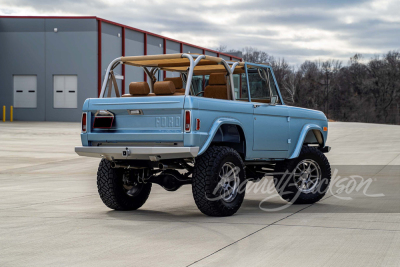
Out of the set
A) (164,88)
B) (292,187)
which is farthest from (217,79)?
(292,187)

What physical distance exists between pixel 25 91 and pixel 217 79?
128 ft

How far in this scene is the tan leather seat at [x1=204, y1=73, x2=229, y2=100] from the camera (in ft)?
28.0

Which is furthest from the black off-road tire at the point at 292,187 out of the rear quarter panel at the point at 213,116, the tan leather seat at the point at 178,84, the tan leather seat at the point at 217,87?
the tan leather seat at the point at 178,84

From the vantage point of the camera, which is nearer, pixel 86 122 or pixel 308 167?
pixel 86 122

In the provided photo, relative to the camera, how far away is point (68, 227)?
7.20 meters

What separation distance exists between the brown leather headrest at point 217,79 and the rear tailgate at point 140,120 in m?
1.28

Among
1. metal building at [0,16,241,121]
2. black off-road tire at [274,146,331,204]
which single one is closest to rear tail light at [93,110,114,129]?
black off-road tire at [274,146,331,204]

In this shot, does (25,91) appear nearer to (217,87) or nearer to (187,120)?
(217,87)

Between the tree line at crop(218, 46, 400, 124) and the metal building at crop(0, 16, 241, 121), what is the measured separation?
53.0 meters

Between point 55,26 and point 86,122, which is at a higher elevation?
point 55,26

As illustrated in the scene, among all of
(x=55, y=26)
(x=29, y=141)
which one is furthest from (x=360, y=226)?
(x=55, y=26)

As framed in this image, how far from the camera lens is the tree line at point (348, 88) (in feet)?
309

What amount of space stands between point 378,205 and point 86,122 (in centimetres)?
449

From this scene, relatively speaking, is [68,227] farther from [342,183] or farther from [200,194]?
[342,183]
